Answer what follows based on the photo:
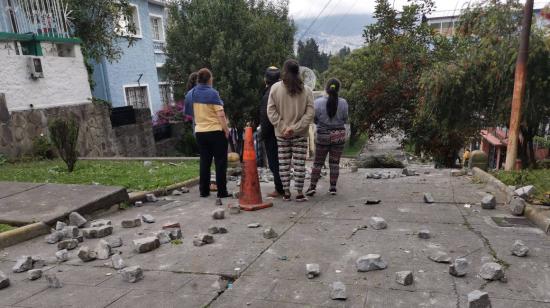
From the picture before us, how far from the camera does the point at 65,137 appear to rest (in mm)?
7453

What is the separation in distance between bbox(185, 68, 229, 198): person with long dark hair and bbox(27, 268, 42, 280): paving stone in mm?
2936

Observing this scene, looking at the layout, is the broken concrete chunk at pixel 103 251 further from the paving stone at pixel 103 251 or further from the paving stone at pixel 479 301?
the paving stone at pixel 479 301

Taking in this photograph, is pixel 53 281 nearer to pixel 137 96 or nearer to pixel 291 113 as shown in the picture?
pixel 291 113

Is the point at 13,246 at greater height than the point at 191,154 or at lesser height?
greater

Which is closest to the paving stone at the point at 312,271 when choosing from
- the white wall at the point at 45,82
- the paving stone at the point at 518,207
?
the paving stone at the point at 518,207

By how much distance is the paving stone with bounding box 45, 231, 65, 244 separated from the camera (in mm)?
4070

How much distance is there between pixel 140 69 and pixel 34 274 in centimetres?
1726

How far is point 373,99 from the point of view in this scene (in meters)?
15.0

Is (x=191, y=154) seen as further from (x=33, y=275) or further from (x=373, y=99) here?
(x=33, y=275)

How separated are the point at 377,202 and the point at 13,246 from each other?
4.12 m

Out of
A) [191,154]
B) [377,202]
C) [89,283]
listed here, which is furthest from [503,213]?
[191,154]

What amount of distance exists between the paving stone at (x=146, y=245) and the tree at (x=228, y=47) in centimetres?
1218

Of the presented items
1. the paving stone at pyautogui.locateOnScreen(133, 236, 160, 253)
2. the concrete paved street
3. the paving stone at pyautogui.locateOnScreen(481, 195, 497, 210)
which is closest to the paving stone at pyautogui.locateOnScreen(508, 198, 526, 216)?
the concrete paved street

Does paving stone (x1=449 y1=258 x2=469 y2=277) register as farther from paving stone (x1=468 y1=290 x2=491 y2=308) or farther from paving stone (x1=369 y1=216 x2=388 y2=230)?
paving stone (x1=369 y1=216 x2=388 y2=230)
